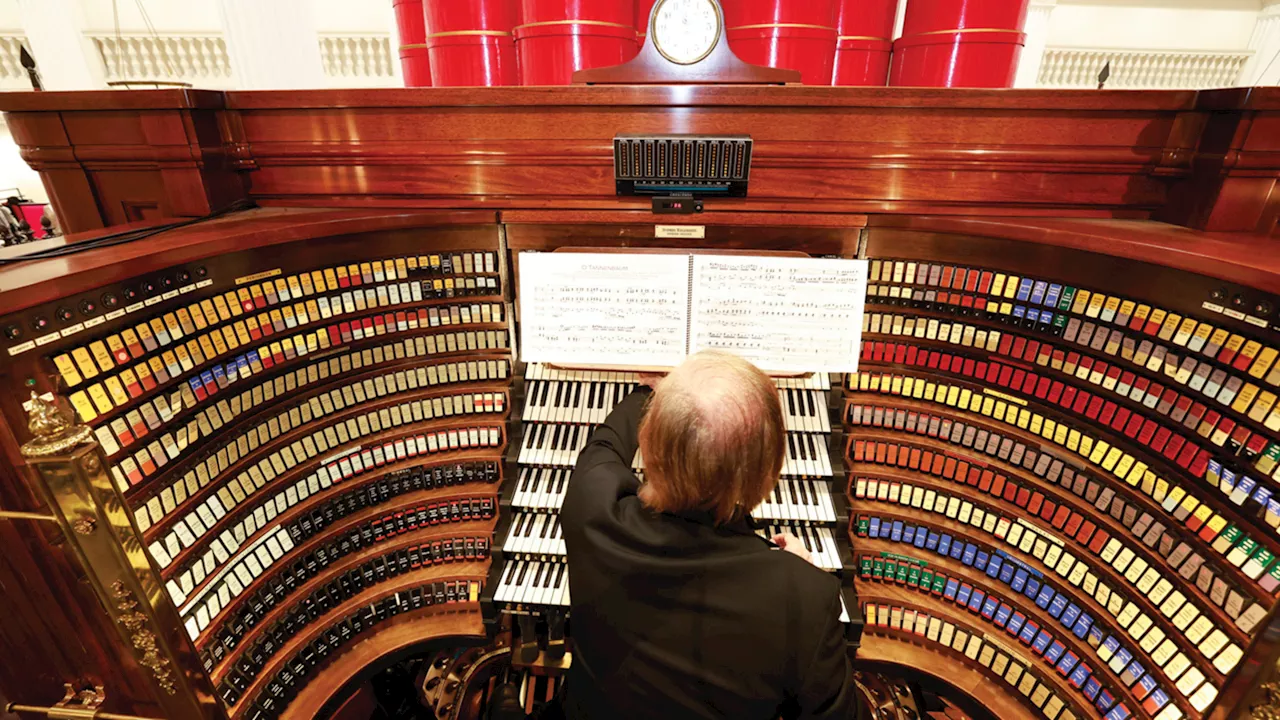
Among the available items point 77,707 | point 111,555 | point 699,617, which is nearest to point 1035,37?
point 699,617

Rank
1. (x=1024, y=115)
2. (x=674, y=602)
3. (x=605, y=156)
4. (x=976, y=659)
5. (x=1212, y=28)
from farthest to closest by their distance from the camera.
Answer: (x=1212, y=28) → (x=976, y=659) → (x=605, y=156) → (x=1024, y=115) → (x=674, y=602)

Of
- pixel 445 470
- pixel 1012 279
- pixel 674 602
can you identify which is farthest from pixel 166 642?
pixel 1012 279

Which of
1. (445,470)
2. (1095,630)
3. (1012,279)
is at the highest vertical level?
(1012,279)

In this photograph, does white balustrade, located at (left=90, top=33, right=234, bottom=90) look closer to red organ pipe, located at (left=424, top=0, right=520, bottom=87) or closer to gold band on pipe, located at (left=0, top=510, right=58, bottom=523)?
red organ pipe, located at (left=424, top=0, right=520, bottom=87)

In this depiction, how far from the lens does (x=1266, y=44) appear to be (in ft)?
18.1

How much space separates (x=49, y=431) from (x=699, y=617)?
5.95 ft

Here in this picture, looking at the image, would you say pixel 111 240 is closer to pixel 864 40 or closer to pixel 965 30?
pixel 864 40

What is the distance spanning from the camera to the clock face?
2225 mm

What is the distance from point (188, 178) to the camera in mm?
2492

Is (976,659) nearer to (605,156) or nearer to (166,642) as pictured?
(605,156)

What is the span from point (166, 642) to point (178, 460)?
0.74 metres

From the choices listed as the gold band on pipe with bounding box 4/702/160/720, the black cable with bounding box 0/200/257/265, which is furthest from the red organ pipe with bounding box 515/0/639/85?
the gold band on pipe with bounding box 4/702/160/720

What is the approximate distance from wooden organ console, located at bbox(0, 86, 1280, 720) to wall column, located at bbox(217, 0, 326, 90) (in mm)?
2132

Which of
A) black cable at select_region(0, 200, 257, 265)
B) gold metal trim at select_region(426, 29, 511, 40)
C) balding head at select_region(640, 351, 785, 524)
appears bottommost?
balding head at select_region(640, 351, 785, 524)
